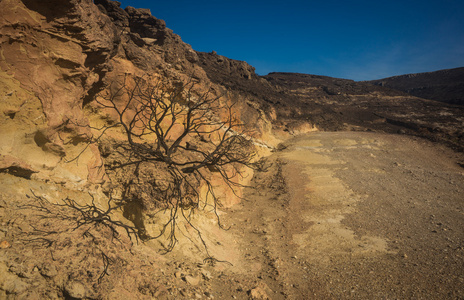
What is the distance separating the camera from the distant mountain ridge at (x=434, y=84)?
50.6m

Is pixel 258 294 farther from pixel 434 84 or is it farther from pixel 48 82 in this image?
pixel 434 84

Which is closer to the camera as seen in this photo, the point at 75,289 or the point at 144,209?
the point at 75,289

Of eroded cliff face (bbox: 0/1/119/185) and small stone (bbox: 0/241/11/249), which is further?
eroded cliff face (bbox: 0/1/119/185)

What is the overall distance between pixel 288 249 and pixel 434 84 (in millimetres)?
76853

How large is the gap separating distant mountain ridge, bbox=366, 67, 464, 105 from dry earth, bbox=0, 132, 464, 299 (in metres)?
45.7

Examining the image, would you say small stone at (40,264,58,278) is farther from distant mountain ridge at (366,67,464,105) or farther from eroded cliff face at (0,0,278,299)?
distant mountain ridge at (366,67,464,105)

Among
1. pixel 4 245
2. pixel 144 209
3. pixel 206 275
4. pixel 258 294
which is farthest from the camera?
pixel 144 209

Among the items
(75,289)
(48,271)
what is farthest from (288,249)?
(48,271)

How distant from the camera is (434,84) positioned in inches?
2448

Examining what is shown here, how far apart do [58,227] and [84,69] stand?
3.13 m

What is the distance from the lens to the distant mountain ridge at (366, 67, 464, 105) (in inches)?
1991

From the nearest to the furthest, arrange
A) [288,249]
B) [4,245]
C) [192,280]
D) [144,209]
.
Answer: [4,245], [192,280], [144,209], [288,249]

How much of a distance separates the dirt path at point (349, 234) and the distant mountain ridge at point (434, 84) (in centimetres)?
4406

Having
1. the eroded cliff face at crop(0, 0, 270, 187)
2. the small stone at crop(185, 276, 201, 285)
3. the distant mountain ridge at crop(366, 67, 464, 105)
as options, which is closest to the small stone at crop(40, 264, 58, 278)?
the eroded cliff face at crop(0, 0, 270, 187)
